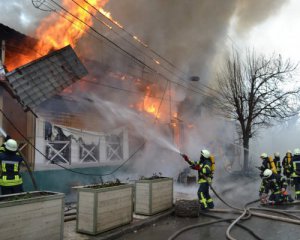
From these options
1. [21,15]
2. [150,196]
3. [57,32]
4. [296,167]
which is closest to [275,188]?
Result: [296,167]

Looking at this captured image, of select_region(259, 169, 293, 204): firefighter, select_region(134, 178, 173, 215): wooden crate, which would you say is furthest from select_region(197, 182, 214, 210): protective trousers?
select_region(259, 169, 293, 204): firefighter

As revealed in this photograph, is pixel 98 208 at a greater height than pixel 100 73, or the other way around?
pixel 100 73

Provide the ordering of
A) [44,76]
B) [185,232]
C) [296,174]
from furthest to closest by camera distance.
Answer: [296,174]
[44,76]
[185,232]

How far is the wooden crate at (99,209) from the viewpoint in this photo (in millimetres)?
5605

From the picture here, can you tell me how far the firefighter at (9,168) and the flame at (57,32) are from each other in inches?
148

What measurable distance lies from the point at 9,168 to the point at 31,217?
2.04m

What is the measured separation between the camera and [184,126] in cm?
1719

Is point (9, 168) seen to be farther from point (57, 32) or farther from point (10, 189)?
point (57, 32)

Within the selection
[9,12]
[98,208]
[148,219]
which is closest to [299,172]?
[148,219]

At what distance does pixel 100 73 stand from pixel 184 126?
701cm

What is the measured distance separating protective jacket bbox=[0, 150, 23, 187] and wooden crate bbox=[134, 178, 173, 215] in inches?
110

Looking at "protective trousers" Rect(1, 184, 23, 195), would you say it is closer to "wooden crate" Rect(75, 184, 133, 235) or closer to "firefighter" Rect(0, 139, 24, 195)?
"firefighter" Rect(0, 139, 24, 195)

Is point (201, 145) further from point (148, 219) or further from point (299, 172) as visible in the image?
point (148, 219)

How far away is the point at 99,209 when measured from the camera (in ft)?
18.6
